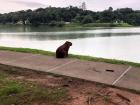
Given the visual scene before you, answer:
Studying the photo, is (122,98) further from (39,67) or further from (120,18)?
(120,18)

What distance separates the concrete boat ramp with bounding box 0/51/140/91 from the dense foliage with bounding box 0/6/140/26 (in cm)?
6593

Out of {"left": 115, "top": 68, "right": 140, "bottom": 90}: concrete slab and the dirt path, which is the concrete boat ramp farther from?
the dirt path

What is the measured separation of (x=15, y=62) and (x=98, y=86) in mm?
2320

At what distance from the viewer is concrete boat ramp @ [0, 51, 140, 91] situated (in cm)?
399

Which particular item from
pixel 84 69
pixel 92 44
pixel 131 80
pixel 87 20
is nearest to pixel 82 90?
pixel 131 80

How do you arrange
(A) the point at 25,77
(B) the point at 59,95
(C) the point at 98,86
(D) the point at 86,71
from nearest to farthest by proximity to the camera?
(B) the point at 59,95 < (C) the point at 98,86 < (A) the point at 25,77 < (D) the point at 86,71

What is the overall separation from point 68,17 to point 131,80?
243 feet

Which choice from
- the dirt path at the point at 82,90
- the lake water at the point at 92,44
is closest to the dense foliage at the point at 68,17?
the lake water at the point at 92,44

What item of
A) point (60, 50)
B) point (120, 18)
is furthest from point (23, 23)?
point (60, 50)

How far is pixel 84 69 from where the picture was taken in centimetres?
471

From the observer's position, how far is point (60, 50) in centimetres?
586

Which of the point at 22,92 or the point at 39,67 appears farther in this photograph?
the point at 39,67

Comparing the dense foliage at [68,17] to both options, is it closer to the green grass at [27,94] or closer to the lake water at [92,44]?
the lake water at [92,44]

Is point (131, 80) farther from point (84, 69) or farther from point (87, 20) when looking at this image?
point (87, 20)
